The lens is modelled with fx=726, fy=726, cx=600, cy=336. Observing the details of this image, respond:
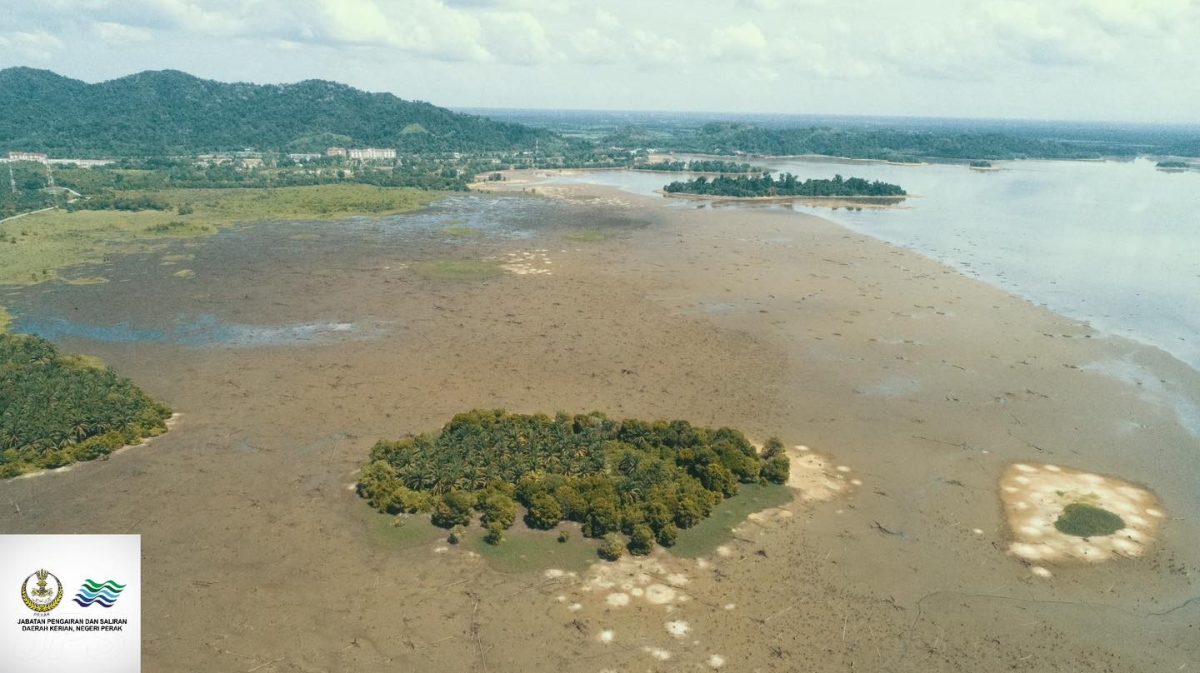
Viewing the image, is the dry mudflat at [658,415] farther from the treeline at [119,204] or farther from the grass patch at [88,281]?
the treeline at [119,204]

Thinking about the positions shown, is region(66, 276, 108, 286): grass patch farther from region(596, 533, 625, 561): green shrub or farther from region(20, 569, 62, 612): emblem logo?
region(20, 569, 62, 612): emblem logo

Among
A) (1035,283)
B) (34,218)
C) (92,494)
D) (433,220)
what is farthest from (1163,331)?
(34,218)

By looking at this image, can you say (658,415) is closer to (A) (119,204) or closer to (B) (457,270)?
(B) (457,270)

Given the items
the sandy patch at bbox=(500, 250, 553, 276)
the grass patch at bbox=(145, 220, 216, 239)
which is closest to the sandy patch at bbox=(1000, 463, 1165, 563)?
the sandy patch at bbox=(500, 250, 553, 276)

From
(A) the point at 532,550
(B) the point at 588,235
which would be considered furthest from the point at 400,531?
(B) the point at 588,235

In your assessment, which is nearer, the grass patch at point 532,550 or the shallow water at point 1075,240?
the grass patch at point 532,550

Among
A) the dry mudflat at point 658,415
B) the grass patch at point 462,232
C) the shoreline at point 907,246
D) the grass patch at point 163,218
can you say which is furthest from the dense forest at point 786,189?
the dry mudflat at point 658,415
